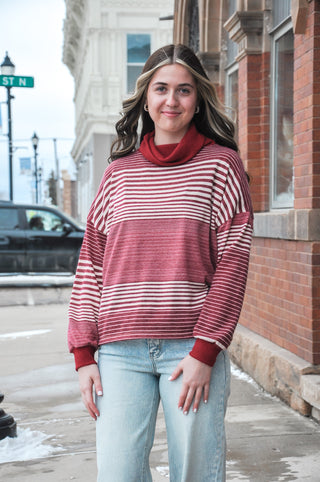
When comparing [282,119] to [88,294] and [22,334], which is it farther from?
[22,334]

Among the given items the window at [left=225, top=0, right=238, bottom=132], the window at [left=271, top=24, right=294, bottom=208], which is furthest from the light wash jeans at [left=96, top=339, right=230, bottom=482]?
the window at [left=225, top=0, right=238, bottom=132]

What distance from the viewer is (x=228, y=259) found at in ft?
7.58

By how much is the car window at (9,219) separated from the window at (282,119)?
958 cm

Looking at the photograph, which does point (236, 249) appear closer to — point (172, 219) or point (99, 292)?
point (172, 219)

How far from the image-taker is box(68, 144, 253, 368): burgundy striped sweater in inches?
90.0

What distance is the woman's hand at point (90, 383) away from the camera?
2367mm

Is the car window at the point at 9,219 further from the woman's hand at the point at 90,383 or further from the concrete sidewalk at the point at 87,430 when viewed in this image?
the woman's hand at the point at 90,383

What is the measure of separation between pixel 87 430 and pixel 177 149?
316cm

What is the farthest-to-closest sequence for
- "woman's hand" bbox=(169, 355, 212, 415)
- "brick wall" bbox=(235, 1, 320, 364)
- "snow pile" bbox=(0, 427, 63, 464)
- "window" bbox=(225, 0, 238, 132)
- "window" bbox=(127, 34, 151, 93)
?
1. "window" bbox=(127, 34, 151, 93)
2. "window" bbox=(225, 0, 238, 132)
3. "brick wall" bbox=(235, 1, 320, 364)
4. "snow pile" bbox=(0, 427, 63, 464)
5. "woman's hand" bbox=(169, 355, 212, 415)

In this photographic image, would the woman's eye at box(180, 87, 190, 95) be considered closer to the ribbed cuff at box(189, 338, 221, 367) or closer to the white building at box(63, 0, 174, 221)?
the ribbed cuff at box(189, 338, 221, 367)

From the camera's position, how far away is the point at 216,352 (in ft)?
7.35

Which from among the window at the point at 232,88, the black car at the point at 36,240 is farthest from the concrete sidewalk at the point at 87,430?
the black car at the point at 36,240

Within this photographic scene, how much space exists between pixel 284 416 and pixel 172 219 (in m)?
3.25

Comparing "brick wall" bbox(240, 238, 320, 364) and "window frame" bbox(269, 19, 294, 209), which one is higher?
"window frame" bbox(269, 19, 294, 209)
